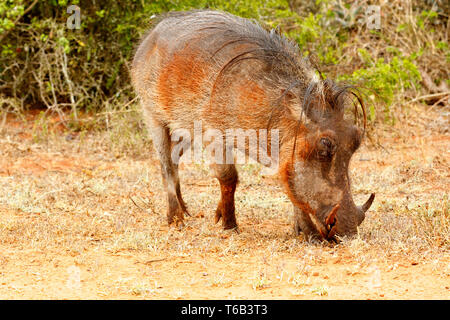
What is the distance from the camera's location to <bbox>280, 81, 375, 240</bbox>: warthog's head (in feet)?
12.9

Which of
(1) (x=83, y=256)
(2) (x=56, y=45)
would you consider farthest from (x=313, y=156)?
(2) (x=56, y=45)

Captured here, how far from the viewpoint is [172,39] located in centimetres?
491

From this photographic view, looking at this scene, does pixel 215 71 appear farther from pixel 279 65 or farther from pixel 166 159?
pixel 166 159

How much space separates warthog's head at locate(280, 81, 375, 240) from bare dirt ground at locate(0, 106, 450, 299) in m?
0.17

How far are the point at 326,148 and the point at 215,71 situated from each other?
3.15 ft

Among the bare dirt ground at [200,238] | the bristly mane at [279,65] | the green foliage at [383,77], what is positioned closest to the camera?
the bare dirt ground at [200,238]

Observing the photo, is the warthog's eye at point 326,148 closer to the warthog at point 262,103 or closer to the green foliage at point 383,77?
the warthog at point 262,103

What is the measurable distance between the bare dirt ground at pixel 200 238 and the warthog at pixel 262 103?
0.24 m

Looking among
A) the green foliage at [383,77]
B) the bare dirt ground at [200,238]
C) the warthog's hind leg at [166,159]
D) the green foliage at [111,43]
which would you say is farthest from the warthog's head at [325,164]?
the green foliage at [111,43]

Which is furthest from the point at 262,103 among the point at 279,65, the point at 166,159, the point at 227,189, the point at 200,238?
the point at 166,159

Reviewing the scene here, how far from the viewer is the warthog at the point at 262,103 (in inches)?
156

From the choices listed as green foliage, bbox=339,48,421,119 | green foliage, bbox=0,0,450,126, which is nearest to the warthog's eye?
green foliage, bbox=339,48,421,119

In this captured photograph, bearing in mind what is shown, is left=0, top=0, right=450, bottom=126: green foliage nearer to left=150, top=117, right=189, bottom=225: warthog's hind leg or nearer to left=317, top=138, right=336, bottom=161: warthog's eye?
left=150, top=117, right=189, bottom=225: warthog's hind leg
